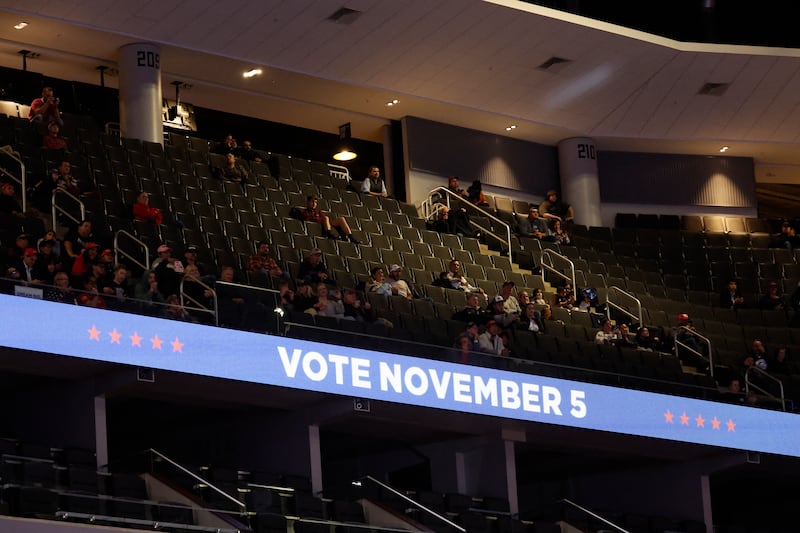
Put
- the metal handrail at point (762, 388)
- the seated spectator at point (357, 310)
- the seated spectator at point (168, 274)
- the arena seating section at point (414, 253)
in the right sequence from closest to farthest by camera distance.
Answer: the seated spectator at point (168, 274), the seated spectator at point (357, 310), the arena seating section at point (414, 253), the metal handrail at point (762, 388)

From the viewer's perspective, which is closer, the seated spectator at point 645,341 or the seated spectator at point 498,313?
the seated spectator at point 498,313

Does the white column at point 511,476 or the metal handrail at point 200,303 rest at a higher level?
the metal handrail at point 200,303

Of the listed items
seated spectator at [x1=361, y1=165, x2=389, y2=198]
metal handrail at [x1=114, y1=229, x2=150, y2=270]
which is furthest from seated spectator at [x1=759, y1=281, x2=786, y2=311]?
metal handrail at [x1=114, y1=229, x2=150, y2=270]

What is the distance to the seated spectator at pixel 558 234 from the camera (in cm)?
2220

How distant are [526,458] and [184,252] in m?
5.05

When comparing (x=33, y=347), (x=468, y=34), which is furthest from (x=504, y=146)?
(x=33, y=347)

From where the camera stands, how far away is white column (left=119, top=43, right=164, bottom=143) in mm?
19281

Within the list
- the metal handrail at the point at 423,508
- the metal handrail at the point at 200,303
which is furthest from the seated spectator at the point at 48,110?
the metal handrail at the point at 423,508

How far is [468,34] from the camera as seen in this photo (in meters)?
20.6

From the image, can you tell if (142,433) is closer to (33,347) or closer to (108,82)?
(33,347)

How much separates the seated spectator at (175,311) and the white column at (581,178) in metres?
10.7

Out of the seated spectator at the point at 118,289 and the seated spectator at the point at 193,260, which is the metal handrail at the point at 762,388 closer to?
the seated spectator at the point at 193,260

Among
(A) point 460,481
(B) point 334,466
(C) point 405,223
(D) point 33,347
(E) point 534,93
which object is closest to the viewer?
(D) point 33,347

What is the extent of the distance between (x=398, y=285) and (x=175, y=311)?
171 inches
